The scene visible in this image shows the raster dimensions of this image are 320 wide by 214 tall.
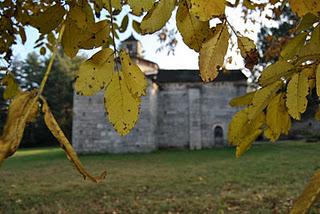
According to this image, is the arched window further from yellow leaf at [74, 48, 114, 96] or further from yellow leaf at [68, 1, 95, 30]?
yellow leaf at [74, 48, 114, 96]

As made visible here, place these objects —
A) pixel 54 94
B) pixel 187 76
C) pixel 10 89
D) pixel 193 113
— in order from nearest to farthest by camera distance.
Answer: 1. pixel 10 89
2. pixel 193 113
3. pixel 187 76
4. pixel 54 94

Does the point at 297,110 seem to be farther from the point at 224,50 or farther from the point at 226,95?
the point at 226,95

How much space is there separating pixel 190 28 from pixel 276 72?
0.23 m

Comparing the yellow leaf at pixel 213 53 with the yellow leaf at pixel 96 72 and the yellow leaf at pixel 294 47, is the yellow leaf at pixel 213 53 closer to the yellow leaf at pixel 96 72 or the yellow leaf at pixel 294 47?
the yellow leaf at pixel 96 72

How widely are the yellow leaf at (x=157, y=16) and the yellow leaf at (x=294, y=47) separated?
0.43 m

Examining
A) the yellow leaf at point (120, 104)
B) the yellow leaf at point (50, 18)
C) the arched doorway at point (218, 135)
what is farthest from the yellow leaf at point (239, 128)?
the arched doorway at point (218, 135)

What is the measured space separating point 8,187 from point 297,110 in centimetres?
1009

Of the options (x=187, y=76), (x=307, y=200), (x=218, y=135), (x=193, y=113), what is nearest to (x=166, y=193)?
(x=307, y=200)

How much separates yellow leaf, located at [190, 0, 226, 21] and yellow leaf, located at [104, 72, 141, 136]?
0.18 meters

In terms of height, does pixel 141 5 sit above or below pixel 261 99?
above

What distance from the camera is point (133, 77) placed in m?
0.63

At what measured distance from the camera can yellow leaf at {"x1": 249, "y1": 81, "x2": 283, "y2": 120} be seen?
2.47 ft

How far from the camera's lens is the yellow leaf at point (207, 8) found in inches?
21.1

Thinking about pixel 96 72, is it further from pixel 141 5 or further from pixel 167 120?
pixel 167 120
